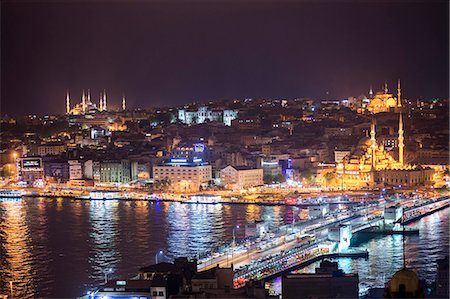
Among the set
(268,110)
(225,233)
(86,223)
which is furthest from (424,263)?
(268,110)

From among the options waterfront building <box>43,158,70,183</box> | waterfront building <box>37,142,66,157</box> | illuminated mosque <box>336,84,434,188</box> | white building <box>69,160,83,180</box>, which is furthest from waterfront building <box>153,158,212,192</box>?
waterfront building <box>37,142,66,157</box>

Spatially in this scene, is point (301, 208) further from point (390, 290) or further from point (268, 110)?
point (268, 110)

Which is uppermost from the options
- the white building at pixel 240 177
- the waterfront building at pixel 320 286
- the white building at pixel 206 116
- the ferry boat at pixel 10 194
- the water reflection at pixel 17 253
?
the white building at pixel 206 116

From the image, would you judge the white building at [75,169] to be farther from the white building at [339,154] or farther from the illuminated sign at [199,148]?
the white building at [339,154]

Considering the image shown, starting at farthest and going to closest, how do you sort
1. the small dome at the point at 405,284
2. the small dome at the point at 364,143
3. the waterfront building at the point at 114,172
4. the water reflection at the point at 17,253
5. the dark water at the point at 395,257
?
the small dome at the point at 364,143
the waterfront building at the point at 114,172
the dark water at the point at 395,257
the water reflection at the point at 17,253
the small dome at the point at 405,284

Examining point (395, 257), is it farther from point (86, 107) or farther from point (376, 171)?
point (86, 107)

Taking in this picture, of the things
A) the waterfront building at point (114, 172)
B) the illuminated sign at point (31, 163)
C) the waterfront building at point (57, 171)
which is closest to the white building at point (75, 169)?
the waterfront building at point (57, 171)
